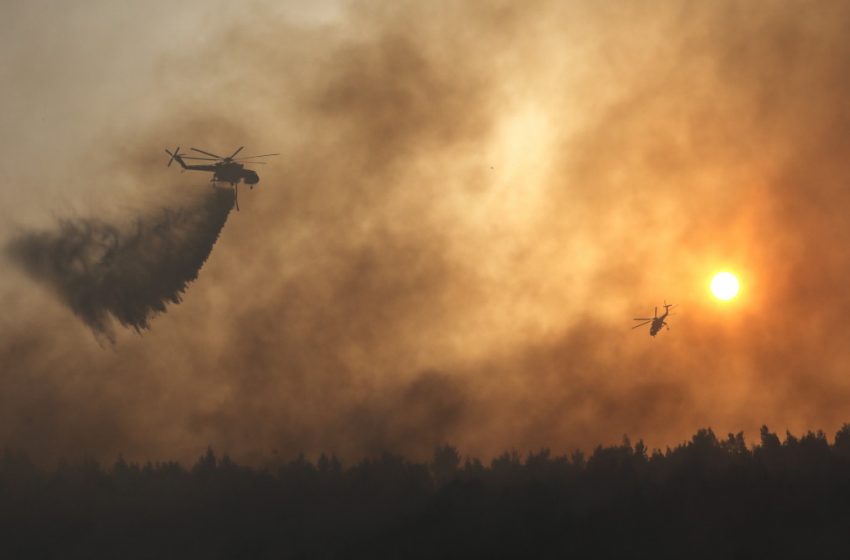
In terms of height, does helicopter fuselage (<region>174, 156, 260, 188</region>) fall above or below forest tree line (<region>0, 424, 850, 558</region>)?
above

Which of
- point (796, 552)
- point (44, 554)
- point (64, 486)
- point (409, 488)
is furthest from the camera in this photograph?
point (64, 486)

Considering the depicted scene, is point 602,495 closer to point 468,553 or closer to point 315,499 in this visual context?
point 468,553

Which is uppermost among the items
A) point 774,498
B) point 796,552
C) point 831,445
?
point 831,445

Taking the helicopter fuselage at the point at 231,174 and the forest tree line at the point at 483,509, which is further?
the forest tree line at the point at 483,509

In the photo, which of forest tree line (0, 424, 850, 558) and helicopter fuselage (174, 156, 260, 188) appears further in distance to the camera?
forest tree line (0, 424, 850, 558)

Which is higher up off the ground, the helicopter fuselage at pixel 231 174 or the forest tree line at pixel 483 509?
the helicopter fuselage at pixel 231 174

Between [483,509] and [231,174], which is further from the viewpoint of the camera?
[483,509]

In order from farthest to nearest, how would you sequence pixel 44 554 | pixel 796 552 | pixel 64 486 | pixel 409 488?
pixel 64 486 < pixel 409 488 < pixel 44 554 < pixel 796 552

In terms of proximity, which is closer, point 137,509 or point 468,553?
point 468,553

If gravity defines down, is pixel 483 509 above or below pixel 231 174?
below

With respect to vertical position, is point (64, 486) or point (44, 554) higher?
point (64, 486)

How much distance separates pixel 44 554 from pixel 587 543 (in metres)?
81.9

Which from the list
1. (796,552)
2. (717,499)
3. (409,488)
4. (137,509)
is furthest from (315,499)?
(796,552)

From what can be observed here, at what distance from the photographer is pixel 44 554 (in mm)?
169875
